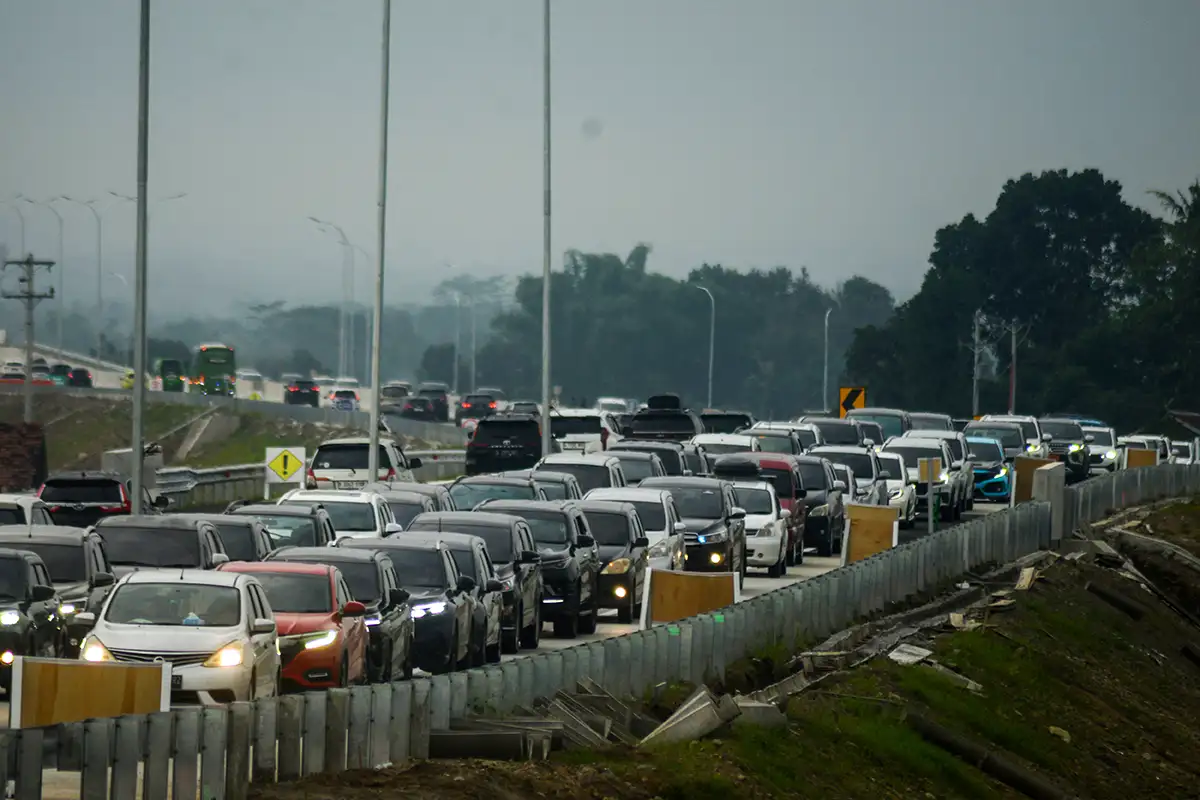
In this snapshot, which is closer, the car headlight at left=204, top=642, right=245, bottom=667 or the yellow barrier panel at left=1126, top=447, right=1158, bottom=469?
the car headlight at left=204, top=642, right=245, bottom=667

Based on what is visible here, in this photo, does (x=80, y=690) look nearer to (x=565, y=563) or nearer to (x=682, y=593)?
(x=682, y=593)

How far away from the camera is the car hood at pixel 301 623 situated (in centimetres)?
2025

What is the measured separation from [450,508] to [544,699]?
621 inches

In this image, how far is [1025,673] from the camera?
2980 cm

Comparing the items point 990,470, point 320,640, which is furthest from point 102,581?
point 990,470

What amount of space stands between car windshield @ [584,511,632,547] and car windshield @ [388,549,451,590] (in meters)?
6.94

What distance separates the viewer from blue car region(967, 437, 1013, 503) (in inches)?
2263

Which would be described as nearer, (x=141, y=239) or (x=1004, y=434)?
(x=141, y=239)

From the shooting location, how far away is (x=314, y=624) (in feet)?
66.7

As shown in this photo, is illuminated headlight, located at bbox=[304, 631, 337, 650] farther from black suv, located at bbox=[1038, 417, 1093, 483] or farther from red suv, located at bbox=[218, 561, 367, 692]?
black suv, located at bbox=[1038, 417, 1093, 483]

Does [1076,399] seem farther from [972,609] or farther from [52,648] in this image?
[52,648]

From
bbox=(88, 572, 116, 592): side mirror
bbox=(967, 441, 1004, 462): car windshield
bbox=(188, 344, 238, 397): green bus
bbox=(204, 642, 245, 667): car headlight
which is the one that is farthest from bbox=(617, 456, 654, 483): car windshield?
bbox=(188, 344, 238, 397): green bus

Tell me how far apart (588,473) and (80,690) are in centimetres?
2584

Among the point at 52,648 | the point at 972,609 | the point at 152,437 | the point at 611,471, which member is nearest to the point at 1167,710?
the point at 972,609
